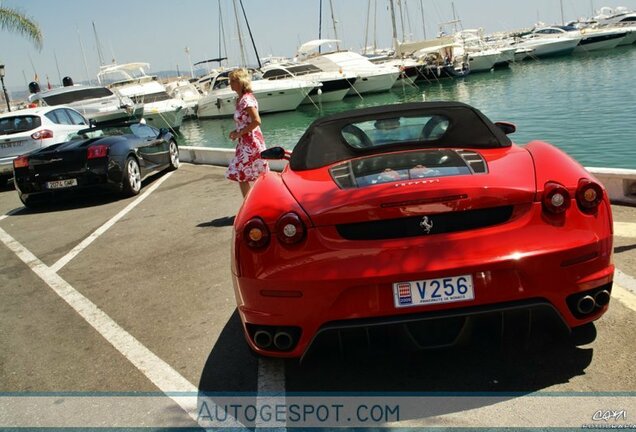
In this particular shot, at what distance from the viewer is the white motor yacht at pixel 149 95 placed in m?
32.1

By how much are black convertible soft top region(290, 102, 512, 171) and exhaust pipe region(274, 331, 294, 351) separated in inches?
45.5

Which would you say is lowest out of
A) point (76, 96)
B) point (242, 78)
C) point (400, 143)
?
point (400, 143)

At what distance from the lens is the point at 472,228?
2.92 metres

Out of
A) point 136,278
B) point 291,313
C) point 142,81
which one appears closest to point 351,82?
point 142,81

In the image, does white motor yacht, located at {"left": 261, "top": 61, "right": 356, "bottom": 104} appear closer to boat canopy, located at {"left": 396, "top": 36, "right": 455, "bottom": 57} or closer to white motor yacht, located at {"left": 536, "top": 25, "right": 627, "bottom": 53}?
boat canopy, located at {"left": 396, "top": 36, "right": 455, "bottom": 57}

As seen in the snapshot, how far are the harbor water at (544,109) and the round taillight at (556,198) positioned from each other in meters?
6.75

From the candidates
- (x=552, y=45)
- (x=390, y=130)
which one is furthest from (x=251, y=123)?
(x=552, y=45)

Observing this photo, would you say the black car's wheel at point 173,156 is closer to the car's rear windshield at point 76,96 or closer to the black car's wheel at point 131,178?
the black car's wheel at point 131,178

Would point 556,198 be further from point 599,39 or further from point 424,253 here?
point 599,39

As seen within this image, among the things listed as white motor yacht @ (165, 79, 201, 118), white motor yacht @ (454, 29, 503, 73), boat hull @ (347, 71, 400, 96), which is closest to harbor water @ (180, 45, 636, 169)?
boat hull @ (347, 71, 400, 96)

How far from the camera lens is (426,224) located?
2.91 m

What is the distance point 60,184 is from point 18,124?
4481mm

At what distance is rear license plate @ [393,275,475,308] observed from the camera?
9.18 feet

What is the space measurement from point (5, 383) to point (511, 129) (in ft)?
12.5
